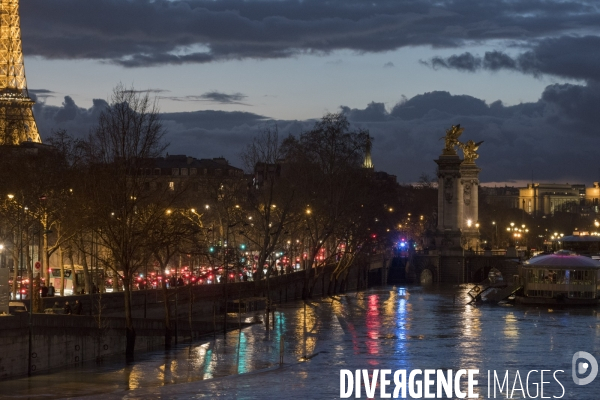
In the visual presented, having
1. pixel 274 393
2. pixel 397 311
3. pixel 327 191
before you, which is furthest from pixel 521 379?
pixel 327 191

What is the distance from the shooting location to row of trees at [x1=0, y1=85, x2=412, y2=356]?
5769cm

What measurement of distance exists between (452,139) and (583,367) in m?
101

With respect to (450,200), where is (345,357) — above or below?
below

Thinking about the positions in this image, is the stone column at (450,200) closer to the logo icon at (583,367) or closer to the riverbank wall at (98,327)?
the riverbank wall at (98,327)

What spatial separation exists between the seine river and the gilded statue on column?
204ft

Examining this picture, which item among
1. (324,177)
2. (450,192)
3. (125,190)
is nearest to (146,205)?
(125,190)

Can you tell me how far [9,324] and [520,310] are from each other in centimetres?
5295

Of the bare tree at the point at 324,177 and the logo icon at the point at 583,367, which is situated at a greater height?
the bare tree at the point at 324,177

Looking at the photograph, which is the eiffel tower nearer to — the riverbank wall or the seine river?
the riverbank wall

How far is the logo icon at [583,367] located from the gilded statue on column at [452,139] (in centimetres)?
9215

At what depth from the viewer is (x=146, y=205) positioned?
68.3 metres

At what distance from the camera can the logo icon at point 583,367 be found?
155 ft

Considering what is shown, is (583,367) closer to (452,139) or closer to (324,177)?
(324,177)

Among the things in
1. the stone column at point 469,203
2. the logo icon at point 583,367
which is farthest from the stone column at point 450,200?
the logo icon at point 583,367
